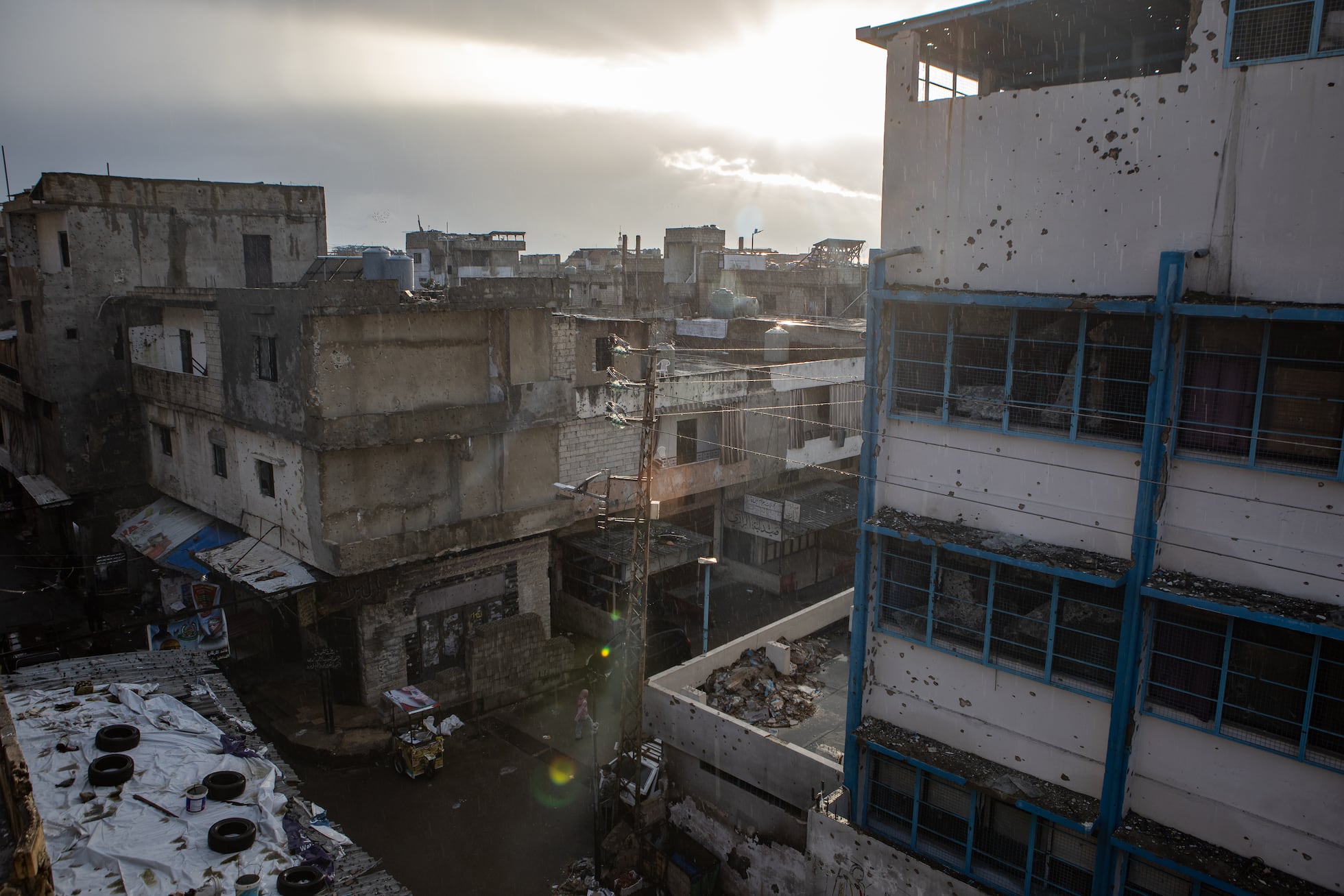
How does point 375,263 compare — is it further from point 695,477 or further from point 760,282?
point 760,282

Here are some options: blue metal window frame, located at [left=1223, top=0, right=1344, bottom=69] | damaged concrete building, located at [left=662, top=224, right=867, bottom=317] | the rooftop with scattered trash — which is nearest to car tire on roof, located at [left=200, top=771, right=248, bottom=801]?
the rooftop with scattered trash

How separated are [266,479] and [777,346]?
1572cm

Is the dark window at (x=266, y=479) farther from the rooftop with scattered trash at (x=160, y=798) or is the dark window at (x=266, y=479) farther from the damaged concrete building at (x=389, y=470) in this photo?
the rooftop with scattered trash at (x=160, y=798)

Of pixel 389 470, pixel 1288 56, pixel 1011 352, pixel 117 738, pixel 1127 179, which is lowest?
pixel 117 738

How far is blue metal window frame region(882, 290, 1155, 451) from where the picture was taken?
8.85 metres

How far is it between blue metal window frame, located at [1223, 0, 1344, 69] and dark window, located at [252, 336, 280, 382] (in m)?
17.8

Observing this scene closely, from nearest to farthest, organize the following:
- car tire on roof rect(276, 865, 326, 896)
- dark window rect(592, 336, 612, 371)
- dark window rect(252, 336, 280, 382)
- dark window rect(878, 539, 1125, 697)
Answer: car tire on roof rect(276, 865, 326, 896)
dark window rect(878, 539, 1125, 697)
dark window rect(252, 336, 280, 382)
dark window rect(592, 336, 612, 371)

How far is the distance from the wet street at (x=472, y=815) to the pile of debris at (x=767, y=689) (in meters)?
3.72

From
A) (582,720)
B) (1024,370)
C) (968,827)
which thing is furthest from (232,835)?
(582,720)

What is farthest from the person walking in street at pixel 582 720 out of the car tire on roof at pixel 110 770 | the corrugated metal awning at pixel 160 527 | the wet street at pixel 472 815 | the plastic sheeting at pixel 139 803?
the corrugated metal awning at pixel 160 527

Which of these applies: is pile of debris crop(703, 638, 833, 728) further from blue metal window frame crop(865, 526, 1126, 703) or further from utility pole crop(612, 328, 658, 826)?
blue metal window frame crop(865, 526, 1126, 703)

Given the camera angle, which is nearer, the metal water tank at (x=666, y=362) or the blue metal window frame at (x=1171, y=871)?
the blue metal window frame at (x=1171, y=871)

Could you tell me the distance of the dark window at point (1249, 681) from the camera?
8031 millimetres

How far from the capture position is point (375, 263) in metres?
21.6
